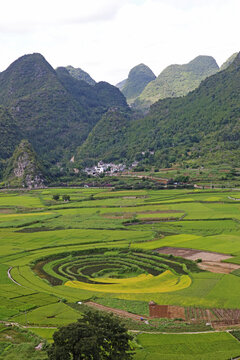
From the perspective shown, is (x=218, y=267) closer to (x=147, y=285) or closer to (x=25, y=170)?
(x=147, y=285)

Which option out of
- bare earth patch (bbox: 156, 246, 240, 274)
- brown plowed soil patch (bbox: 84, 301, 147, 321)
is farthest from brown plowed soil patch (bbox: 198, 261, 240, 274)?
brown plowed soil patch (bbox: 84, 301, 147, 321)

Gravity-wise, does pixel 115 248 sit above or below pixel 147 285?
above

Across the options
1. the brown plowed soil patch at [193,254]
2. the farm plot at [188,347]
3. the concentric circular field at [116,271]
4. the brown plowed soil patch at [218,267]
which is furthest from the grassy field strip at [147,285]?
the farm plot at [188,347]

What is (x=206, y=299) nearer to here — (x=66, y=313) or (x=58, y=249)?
(x=66, y=313)

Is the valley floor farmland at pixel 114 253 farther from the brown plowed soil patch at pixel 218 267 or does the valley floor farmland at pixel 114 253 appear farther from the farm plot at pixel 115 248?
the brown plowed soil patch at pixel 218 267

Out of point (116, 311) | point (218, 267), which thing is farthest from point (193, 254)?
point (116, 311)

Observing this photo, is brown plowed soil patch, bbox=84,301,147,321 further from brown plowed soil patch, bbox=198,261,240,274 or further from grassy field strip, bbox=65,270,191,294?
brown plowed soil patch, bbox=198,261,240,274

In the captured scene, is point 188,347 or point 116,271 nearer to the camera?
point 188,347
